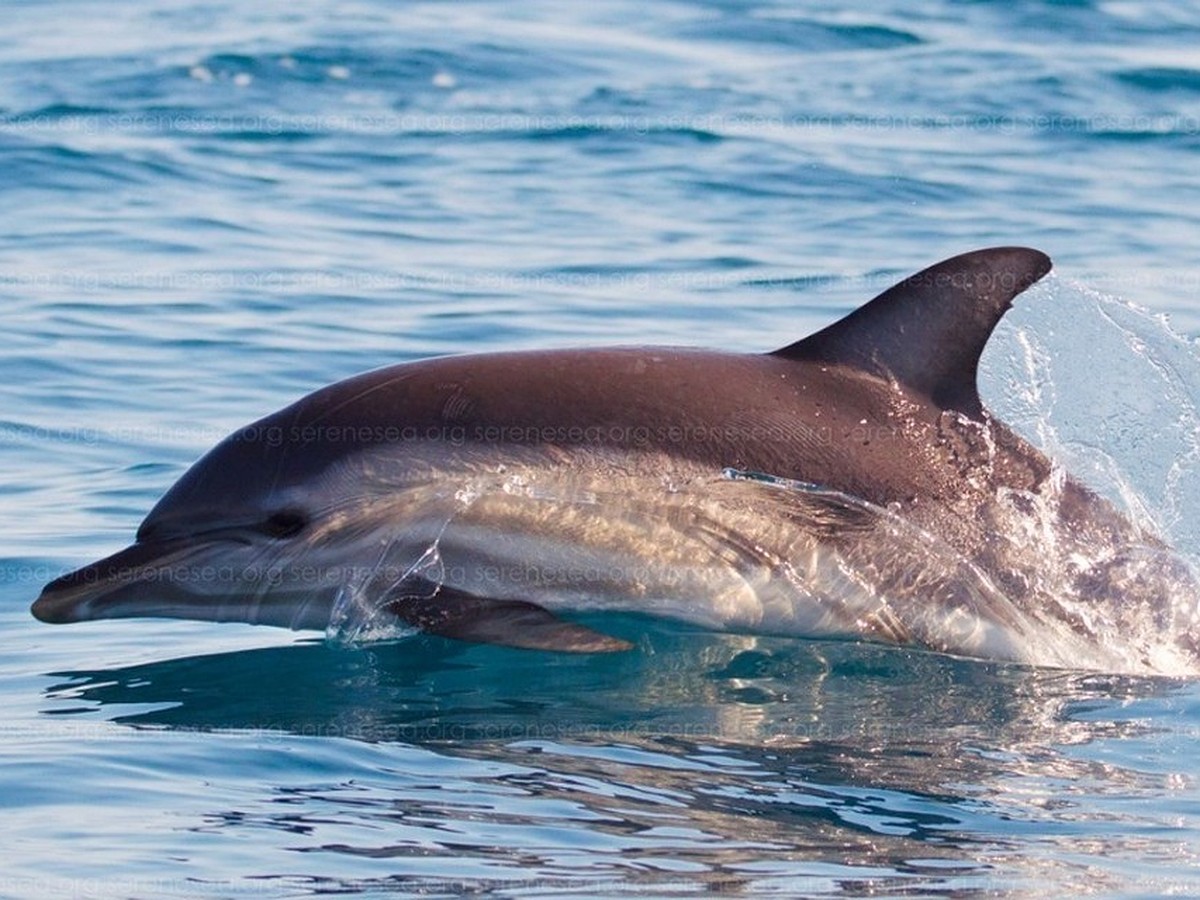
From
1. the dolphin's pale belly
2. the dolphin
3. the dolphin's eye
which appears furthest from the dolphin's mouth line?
the dolphin's pale belly

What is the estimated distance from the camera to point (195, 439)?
11.8m

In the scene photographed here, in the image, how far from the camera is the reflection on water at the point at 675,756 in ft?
19.4

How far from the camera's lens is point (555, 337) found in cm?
1416

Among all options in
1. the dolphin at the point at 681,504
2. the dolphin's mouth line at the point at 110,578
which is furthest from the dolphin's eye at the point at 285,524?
the dolphin's mouth line at the point at 110,578

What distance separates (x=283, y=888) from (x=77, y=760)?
1.44 meters

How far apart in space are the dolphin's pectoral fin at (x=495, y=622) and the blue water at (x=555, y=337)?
0.24 m

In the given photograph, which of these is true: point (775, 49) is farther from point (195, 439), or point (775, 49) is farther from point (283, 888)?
point (283, 888)

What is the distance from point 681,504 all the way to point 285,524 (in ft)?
4.65

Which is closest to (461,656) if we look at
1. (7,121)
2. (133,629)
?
(133,629)

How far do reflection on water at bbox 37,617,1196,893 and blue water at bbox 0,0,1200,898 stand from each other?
20 mm

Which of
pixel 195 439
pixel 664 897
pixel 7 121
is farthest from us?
pixel 7 121

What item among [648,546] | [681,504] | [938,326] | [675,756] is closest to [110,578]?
[648,546]

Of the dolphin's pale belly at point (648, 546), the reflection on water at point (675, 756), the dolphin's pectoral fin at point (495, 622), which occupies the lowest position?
the reflection on water at point (675, 756)

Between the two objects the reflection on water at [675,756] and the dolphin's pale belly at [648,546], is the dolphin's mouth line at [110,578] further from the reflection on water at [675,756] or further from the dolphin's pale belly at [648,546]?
the dolphin's pale belly at [648,546]
